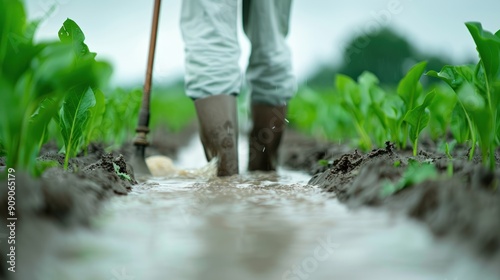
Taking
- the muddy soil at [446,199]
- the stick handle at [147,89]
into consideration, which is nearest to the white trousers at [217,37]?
the stick handle at [147,89]

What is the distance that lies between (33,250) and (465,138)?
74.3 inches

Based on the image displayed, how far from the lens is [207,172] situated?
8.02ft

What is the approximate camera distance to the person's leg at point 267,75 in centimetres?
277

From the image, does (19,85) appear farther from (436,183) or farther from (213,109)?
(213,109)

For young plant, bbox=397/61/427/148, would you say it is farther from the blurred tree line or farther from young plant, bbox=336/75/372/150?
the blurred tree line

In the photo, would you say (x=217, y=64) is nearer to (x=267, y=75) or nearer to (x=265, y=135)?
(x=267, y=75)

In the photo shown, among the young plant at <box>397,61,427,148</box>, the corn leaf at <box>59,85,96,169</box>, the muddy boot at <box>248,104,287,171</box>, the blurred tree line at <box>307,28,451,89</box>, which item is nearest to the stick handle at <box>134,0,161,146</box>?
the muddy boot at <box>248,104,287,171</box>

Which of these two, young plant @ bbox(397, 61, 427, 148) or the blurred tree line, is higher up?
the blurred tree line

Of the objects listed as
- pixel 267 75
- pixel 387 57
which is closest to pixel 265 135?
pixel 267 75

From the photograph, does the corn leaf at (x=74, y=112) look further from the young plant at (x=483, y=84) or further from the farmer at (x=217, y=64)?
the young plant at (x=483, y=84)

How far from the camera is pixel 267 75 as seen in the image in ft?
9.49

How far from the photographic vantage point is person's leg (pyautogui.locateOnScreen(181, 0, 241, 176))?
7.94 feet

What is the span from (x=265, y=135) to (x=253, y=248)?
200 cm

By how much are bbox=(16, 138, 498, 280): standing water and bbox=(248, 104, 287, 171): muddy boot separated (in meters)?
1.62
